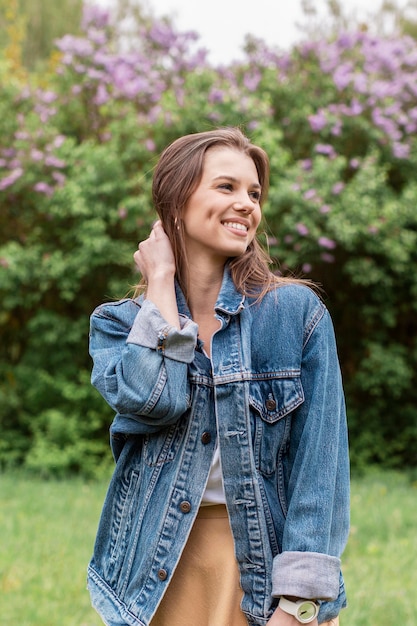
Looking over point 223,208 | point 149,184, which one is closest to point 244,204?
point 223,208

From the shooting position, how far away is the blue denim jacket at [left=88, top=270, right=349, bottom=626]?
1.86 metres

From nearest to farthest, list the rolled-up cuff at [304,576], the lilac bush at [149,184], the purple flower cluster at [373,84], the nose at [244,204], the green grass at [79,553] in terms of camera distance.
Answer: the rolled-up cuff at [304,576], the nose at [244,204], the green grass at [79,553], the lilac bush at [149,184], the purple flower cluster at [373,84]

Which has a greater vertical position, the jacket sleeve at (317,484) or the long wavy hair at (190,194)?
the long wavy hair at (190,194)

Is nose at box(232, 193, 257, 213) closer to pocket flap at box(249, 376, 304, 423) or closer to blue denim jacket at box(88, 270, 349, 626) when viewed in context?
blue denim jacket at box(88, 270, 349, 626)

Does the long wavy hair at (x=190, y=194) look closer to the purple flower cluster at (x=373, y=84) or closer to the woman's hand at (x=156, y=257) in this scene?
the woman's hand at (x=156, y=257)

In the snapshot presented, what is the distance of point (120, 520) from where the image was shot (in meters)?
2.04

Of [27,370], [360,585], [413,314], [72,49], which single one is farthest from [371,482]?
[72,49]

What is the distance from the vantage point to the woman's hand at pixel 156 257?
2062 millimetres

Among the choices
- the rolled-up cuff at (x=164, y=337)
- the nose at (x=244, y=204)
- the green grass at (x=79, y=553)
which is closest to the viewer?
the rolled-up cuff at (x=164, y=337)

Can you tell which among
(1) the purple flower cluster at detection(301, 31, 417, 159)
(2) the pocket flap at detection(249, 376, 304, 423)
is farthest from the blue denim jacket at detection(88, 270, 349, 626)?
(1) the purple flower cluster at detection(301, 31, 417, 159)

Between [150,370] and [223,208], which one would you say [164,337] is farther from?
[223,208]

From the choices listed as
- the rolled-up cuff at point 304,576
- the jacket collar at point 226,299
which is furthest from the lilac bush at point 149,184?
the rolled-up cuff at point 304,576

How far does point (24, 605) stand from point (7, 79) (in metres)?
5.46

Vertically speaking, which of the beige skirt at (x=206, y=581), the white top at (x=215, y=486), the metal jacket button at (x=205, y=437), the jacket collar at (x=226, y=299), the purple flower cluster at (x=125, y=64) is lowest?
the beige skirt at (x=206, y=581)
